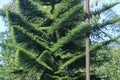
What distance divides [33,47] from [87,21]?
283cm

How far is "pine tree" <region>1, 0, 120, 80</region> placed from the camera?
65.8 ft

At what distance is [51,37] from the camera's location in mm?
21453

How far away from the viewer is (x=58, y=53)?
67.8 feet

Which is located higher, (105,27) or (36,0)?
(36,0)

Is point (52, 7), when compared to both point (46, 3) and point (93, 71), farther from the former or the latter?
point (93, 71)

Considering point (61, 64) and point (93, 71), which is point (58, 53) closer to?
point (61, 64)

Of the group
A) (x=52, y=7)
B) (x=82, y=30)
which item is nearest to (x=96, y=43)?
(x=82, y=30)

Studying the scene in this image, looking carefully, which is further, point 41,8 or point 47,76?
point 41,8

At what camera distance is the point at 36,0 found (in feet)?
72.0

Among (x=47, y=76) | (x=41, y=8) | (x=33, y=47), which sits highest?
(x=41, y=8)

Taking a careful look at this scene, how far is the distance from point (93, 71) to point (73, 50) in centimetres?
165

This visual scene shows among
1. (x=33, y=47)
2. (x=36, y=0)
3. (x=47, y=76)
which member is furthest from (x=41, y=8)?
(x=47, y=76)

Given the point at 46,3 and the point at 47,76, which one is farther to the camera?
the point at 46,3

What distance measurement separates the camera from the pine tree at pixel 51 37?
65.8ft
